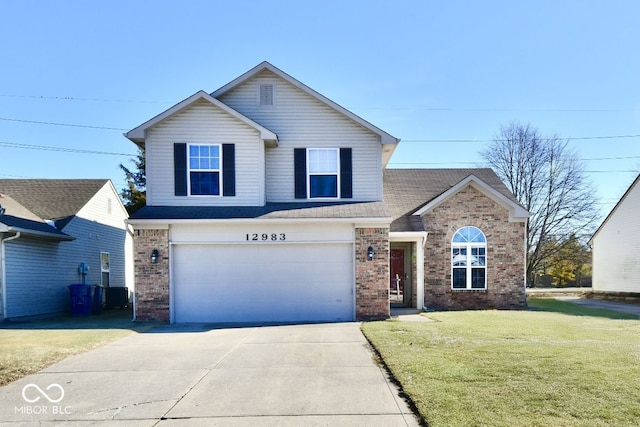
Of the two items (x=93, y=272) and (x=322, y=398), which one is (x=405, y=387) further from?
(x=93, y=272)

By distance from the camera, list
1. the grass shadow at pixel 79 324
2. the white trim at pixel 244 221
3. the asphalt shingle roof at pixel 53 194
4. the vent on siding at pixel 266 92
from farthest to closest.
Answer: the asphalt shingle roof at pixel 53 194 < the vent on siding at pixel 266 92 < the white trim at pixel 244 221 < the grass shadow at pixel 79 324

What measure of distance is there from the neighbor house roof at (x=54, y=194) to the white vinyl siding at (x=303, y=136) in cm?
Result: 826

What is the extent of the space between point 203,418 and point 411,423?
7.83 ft

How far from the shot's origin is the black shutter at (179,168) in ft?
46.3

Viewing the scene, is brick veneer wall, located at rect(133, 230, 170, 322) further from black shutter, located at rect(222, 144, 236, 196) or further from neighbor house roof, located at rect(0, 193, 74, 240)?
neighbor house roof, located at rect(0, 193, 74, 240)

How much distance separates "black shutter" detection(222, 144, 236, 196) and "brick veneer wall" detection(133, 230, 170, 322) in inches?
89.6

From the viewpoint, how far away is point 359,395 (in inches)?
238

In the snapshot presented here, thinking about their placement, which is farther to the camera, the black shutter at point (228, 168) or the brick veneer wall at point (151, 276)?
the black shutter at point (228, 168)

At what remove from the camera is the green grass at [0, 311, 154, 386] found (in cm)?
779

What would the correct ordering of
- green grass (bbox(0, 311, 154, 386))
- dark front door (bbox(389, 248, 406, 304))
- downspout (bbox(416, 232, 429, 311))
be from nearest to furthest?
green grass (bbox(0, 311, 154, 386)), downspout (bbox(416, 232, 429, 311)), dark front door (bbox(389, 248, 406, 304))

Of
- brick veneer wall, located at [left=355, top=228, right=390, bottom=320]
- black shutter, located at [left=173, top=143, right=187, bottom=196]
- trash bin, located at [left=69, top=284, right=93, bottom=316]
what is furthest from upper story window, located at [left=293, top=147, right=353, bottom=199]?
trash bin, located at [left=69, top=284, right=93, bottom=316]

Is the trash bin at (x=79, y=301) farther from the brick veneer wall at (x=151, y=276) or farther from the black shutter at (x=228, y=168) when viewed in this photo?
the black shutter at (x=228, y=168)

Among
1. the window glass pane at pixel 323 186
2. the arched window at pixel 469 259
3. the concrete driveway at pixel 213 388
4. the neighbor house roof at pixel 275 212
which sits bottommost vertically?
the concrete driveway at pixel 213 388

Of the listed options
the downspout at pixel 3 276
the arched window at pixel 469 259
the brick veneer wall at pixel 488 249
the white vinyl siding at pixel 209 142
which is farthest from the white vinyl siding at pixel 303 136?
the downspout at pixel 3 276
